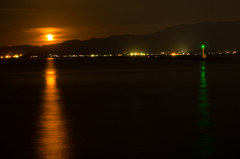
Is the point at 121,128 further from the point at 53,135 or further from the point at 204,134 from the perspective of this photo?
the point at 204,134

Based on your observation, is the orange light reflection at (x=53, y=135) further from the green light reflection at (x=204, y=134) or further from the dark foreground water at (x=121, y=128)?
the green light reflection at (x=204, y=134)

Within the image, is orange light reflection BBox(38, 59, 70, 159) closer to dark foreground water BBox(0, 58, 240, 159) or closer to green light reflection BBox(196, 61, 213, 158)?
Result: dark foreground water BBox(0, 58, 240, 159)

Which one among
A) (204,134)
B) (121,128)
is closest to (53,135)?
(121,128)

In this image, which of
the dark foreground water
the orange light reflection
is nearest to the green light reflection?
the dark foreground water

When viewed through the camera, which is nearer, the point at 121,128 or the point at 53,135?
the point at 53,135

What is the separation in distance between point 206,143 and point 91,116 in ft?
12.2

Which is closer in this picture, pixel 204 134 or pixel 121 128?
pixel 204 134

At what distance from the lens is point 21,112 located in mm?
10008

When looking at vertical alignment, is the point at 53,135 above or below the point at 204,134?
above

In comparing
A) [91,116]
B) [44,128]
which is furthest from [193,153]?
[91,116]

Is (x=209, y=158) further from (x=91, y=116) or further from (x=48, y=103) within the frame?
(x=48, y=103)

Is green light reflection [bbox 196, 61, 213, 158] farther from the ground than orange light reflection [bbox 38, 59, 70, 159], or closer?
closer

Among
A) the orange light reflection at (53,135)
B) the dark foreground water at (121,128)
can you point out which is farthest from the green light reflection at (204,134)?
the orange light reflection at (53,135)

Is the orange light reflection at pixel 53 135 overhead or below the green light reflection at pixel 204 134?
overhead
